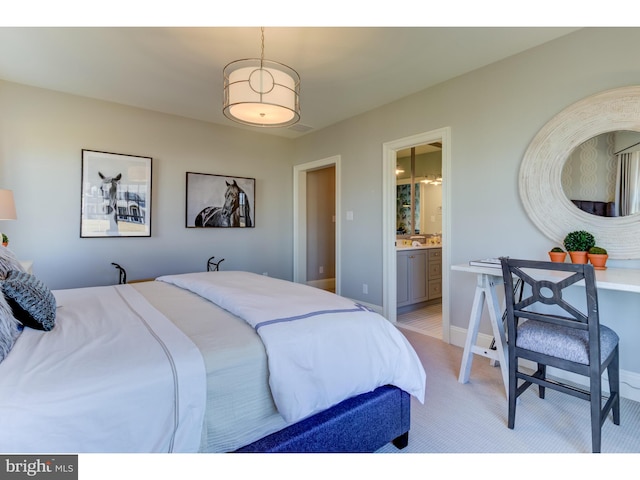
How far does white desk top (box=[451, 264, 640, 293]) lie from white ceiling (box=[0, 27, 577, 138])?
1684mm

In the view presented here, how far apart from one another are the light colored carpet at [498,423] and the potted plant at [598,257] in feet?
2.81

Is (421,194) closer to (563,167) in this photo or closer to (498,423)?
(563,167)

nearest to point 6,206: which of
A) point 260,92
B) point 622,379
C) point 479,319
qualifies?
point 260,92

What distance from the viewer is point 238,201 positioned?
458 centimetres

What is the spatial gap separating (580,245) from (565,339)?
2.74ft

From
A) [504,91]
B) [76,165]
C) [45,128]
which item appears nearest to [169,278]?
[76,165]

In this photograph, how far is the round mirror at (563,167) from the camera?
6.88 feet

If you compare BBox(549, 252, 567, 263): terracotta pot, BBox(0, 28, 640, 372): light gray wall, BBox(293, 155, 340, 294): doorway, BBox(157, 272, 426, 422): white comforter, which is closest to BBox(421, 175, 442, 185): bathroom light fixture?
BBox(293, 155, 340, 294): doorway

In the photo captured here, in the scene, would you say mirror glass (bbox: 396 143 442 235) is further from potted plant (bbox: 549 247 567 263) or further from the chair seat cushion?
the chair seat cushion

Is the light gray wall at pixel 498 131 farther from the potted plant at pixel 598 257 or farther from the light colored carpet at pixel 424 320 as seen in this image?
the light colored carpet at pixel 424 320

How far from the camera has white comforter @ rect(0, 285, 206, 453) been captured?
843mm

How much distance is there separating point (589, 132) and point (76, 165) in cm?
456

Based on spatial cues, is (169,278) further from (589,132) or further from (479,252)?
(589,132)
